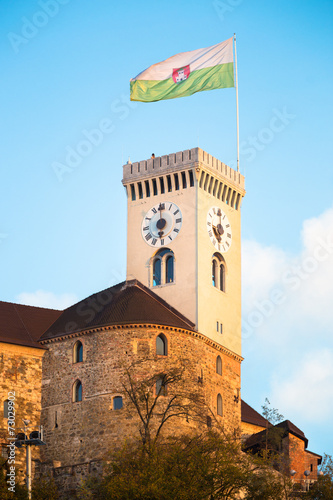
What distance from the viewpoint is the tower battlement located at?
8800 centimetres

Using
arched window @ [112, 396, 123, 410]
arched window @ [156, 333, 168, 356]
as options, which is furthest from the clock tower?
arched window @ [112, 396, 123, 410]

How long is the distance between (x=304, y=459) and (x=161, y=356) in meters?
21.6

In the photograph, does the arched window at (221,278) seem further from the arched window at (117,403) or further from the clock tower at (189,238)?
the arched window at (117,403)

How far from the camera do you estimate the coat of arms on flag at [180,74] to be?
90.2 metres

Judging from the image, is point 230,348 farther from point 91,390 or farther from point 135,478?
point 135,478

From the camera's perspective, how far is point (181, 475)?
7256 cm

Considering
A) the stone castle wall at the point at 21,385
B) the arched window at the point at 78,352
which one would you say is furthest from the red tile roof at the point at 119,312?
the stone castle wall at the point at 21,385

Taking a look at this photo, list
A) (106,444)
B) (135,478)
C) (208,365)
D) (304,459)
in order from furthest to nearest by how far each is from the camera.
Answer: (304,459) < (208,365) < (106,444) < (135,478)

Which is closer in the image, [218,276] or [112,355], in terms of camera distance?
[112,355]

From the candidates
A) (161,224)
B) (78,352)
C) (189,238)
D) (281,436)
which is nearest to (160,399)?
(78,352)

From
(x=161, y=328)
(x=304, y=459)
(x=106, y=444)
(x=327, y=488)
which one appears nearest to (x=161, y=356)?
(x=161, y=328)

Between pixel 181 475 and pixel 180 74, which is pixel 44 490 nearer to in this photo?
pixel 181 475

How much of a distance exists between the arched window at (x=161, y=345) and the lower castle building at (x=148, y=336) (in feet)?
0.28

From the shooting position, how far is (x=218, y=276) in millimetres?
88562
